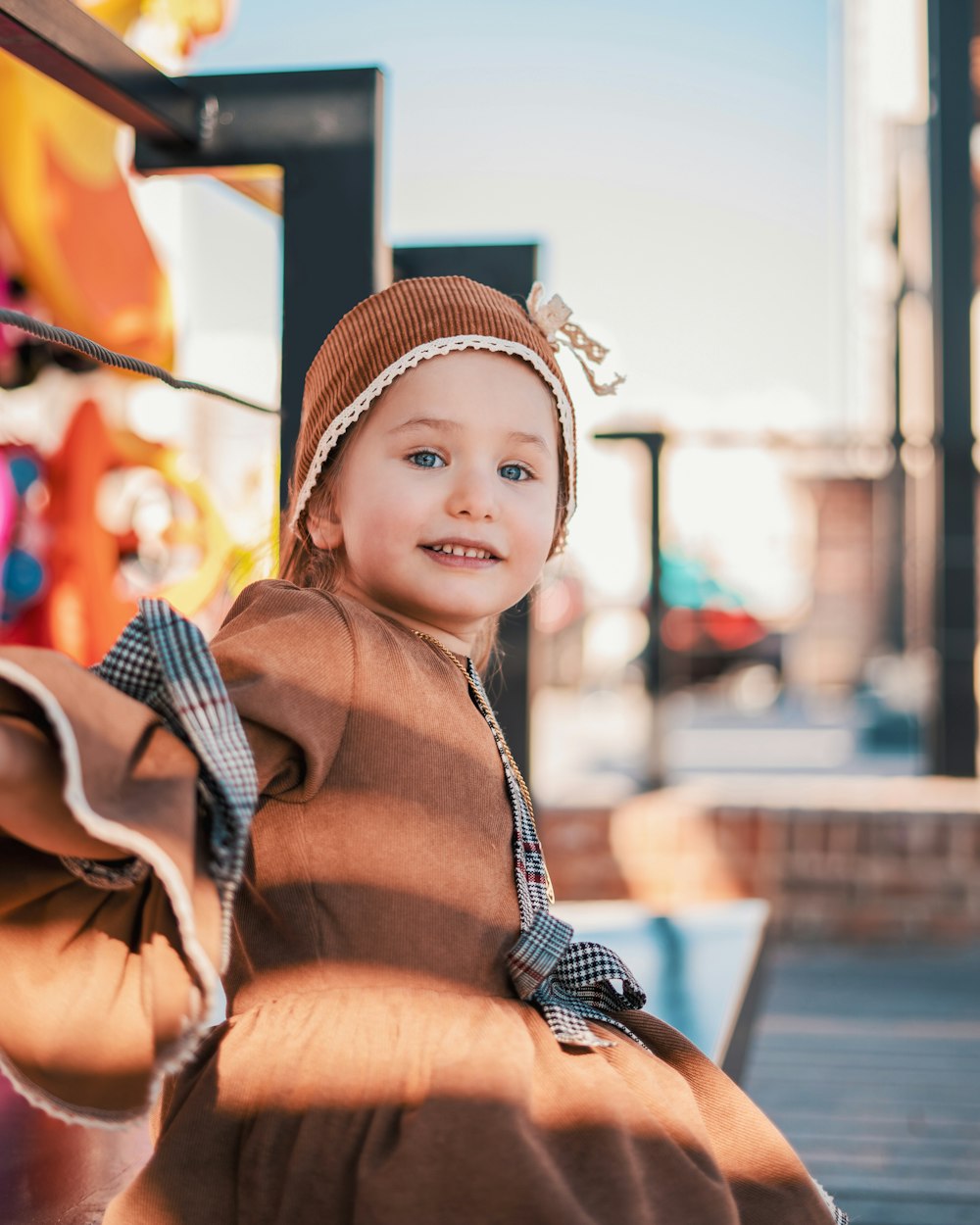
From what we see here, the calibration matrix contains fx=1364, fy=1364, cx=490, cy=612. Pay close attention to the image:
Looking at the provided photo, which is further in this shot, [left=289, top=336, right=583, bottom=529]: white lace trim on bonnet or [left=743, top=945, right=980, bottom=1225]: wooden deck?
[left=743, top=945, right=980, bottom=1225]: wooden deck

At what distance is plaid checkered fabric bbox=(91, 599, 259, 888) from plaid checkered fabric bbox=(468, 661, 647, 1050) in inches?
12.5

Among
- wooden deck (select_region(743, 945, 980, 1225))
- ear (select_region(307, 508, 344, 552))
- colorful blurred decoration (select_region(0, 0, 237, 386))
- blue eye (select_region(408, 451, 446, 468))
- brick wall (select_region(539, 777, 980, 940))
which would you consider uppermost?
colorful blurred decoration (select_region(0, 0, 237, 386))

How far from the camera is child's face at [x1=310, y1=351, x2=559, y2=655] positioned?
116 centimetres

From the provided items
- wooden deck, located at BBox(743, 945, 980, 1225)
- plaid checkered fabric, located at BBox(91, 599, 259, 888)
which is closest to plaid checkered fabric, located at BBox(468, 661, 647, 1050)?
plaid checkered fabric, located at BBox(91, 599, 259, 888)

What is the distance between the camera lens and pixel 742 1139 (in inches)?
42.9

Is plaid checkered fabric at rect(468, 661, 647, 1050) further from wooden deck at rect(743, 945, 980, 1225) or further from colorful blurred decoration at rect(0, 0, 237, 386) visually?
colorful blurred decoration at rect(0, 0, 237, 386)

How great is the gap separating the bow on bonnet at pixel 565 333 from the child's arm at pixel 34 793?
0.72 m

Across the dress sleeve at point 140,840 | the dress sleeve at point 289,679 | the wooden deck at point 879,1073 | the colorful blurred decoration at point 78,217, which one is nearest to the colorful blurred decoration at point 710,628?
the wooden deck at point 879,1073

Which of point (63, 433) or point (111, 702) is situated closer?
point (111, 702)

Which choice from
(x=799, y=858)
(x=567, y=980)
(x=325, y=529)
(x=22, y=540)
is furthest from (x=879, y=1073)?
(x=22, y=540)

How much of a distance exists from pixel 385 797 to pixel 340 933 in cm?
11

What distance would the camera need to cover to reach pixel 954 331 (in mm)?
4125

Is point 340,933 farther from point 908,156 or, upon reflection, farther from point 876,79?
point 876,79

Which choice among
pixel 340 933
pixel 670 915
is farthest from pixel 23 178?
pixel 340 933
